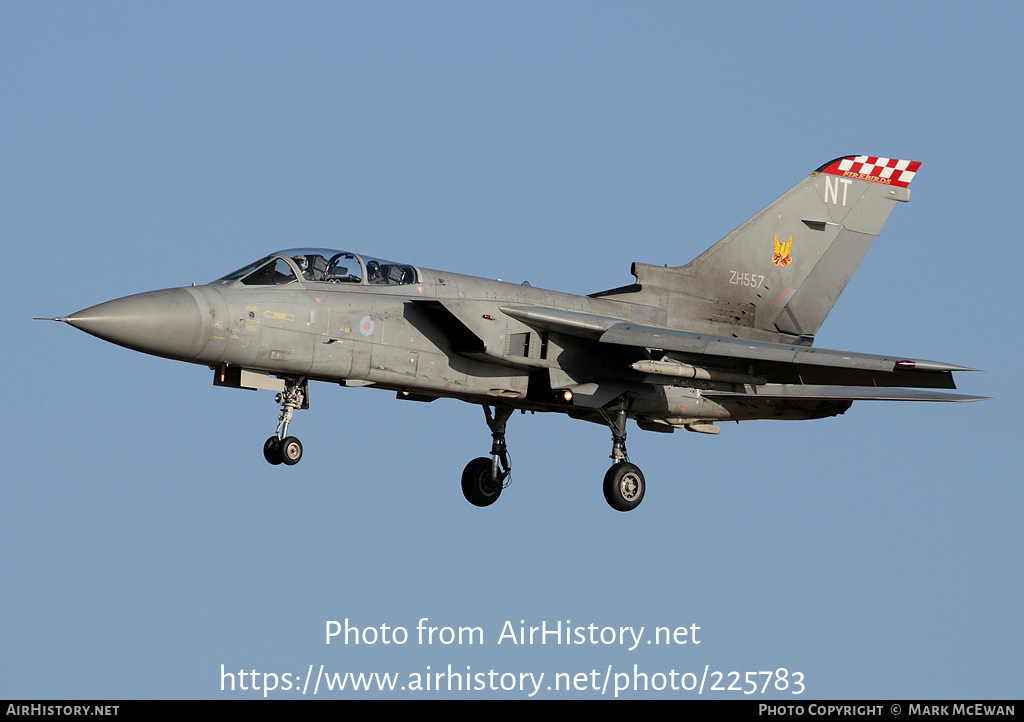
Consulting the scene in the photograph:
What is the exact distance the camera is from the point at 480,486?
2114 centimetres

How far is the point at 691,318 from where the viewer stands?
21.2 m

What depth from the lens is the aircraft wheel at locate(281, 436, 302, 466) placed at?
658 inches

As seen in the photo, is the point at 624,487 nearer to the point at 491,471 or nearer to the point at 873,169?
the point at 491,471

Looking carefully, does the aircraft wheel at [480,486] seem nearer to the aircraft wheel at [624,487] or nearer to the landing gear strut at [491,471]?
the landing gear strut at [491,471]

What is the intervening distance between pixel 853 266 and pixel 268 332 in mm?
10544

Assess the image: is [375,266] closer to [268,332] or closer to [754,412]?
[268,332]

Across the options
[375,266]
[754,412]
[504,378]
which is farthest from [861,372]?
[375,266]

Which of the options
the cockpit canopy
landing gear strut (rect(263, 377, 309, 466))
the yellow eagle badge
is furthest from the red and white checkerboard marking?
landing gear strut (rect(263, 377, 309, 466))

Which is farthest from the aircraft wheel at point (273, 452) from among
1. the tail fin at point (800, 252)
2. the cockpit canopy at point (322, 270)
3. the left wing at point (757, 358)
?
the tail fin at point (800, 252)

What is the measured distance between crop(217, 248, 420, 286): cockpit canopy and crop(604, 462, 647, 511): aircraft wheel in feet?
13.8

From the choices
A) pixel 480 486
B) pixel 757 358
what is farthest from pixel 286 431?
pixel 757 358

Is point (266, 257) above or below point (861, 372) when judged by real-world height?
above
